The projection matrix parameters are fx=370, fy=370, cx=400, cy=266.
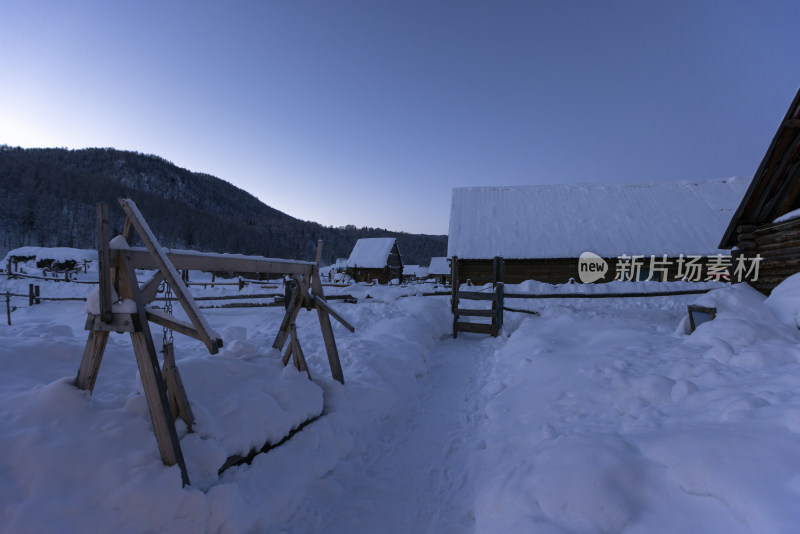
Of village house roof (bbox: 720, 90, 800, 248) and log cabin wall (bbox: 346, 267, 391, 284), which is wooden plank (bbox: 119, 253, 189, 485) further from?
log cabin wall (bbox: 346, 267, 391, 284)

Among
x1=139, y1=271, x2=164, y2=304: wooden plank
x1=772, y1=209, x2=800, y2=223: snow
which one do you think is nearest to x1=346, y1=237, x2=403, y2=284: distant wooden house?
x1=772, y1=209, x2=800, y2=223: snow

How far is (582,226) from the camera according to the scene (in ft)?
70.5

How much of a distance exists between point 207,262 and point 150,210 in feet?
345

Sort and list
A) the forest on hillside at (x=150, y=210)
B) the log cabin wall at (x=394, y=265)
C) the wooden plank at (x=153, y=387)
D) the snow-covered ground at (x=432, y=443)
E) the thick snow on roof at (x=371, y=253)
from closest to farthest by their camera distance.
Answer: the snow-covered ground at (x=432, y=443), the wooden plank at (x=153, y=387), the thick snow on roof at (x=371, y=253), the log cabin wall at (x=394, y=265), the forest on hillside at (x=150, y=210)

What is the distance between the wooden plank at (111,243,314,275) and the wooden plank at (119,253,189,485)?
0.56ft

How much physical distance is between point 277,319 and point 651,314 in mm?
11017

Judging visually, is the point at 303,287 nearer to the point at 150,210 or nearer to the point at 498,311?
the point at 498,311

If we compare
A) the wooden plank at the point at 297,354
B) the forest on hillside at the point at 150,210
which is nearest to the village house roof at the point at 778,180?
the wooden plank at the point at 297,354

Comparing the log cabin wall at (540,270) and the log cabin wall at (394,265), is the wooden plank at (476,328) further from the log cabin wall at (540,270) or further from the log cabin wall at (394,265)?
the log cabin wall at (394,265)

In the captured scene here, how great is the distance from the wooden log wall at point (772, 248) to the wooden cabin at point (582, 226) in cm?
936

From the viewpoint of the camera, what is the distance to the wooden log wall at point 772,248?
25.0 feet

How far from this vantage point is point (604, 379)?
4641 mm

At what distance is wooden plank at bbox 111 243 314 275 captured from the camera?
9.87ft

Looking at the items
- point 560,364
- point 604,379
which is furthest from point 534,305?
point 604,379
